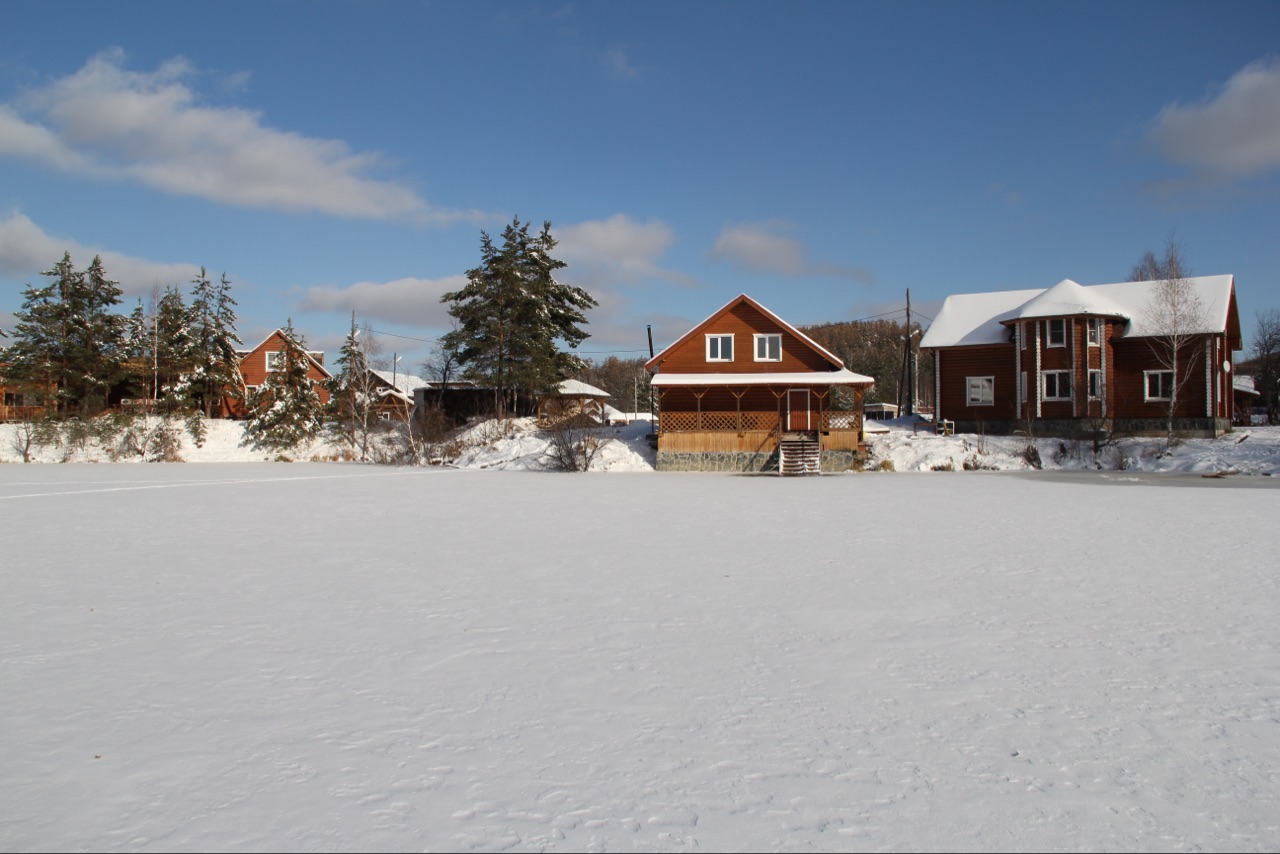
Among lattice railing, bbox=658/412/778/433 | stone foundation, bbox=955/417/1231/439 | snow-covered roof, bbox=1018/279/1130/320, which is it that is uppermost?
snow-covered roof, bbox=1018/279/1130/320

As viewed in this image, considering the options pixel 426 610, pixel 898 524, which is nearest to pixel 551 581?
pixel 426 610

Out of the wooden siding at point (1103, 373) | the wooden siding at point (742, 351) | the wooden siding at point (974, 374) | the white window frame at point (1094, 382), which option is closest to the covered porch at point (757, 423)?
the wooden siding at point (742, 351)

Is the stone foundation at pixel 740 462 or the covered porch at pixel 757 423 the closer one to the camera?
the covered porch at pixel 757 423

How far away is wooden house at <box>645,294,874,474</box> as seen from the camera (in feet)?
112

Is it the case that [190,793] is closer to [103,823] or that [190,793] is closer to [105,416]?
[103,823]

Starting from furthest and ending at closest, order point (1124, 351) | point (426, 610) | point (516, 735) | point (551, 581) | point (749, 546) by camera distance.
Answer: point (1124, 351), point (749, 546), point (551, 581), point (426, 610), point (516, 735)

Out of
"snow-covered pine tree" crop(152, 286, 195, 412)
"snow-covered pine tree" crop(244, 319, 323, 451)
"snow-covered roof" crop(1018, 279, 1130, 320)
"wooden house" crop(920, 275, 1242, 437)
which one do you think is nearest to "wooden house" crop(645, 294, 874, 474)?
"wooden house" crop(920, 275, 1242, 437)

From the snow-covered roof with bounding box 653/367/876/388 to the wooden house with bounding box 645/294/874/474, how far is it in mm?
42

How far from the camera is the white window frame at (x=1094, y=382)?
1447 inches

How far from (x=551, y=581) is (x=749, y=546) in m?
4.04

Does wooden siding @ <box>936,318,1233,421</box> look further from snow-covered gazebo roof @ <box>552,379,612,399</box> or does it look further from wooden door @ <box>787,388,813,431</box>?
snow-covered gazebo roof @ <box>552,379,612,399</box>

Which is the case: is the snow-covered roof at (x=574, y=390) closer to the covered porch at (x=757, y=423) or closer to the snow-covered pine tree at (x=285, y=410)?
the covered porch at (x=757, y=423)

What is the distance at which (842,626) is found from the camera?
317 inches

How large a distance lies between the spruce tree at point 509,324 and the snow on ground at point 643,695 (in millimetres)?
30150
